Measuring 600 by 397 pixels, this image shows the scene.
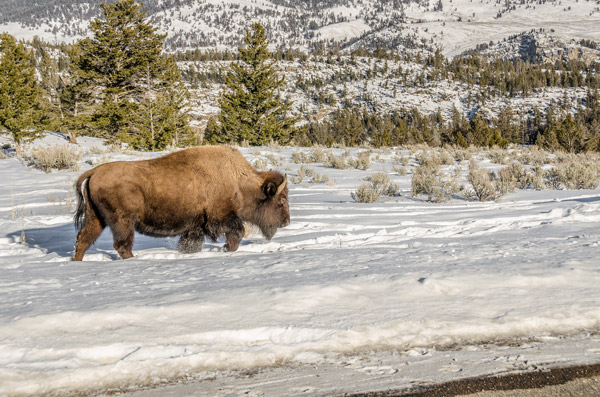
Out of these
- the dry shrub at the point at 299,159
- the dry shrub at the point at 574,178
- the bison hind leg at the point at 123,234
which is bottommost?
the dry shrub at the point at 574,178

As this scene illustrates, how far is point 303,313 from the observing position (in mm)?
2855

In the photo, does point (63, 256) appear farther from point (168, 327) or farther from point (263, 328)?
point (263, 328)

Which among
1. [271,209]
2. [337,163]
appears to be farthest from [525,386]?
[337,163]

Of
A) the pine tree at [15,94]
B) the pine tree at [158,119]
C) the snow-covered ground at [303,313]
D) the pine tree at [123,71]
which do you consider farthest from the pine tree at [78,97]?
the snow-covered ground at [303,313]

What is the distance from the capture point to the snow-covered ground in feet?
7.27

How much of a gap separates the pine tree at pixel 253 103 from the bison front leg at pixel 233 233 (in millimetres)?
24810

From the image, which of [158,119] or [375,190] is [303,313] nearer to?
[375,190]

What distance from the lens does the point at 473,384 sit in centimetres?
204

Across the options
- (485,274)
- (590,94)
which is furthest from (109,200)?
(590,94)

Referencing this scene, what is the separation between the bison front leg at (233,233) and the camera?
5.27 meters

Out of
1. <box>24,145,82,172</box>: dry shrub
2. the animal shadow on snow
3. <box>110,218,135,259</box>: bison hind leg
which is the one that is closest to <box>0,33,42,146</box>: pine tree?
<box>24,145,82,172</box>: dry shrub

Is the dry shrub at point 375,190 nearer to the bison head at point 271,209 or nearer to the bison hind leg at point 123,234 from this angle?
the bison head at point 271,209

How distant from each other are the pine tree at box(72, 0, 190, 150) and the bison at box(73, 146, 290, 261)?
70.5 feet

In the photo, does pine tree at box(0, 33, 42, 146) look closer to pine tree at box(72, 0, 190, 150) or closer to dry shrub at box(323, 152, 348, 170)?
pine tree at box(72, 0, 190, 150)
